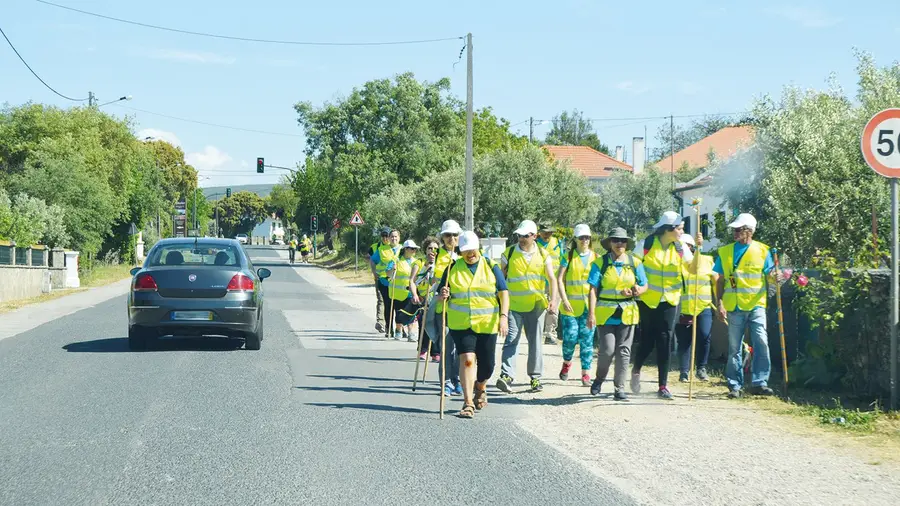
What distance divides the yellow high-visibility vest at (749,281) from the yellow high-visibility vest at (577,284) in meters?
2.01

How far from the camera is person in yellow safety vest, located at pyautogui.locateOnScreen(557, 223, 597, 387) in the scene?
1191 cm

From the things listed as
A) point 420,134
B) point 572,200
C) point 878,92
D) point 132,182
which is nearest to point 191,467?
point 878,92

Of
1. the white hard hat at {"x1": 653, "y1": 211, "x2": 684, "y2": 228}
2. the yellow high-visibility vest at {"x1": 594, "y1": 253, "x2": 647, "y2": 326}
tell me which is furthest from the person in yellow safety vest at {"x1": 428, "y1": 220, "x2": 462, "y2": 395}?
the white hard hat at {"x1": 653, "y1": 211, "x2": 684, "y2": 228}

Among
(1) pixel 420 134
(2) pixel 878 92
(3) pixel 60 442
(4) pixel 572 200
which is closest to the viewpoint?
(3) pixel 60 442

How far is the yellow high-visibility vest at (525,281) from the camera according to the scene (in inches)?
425

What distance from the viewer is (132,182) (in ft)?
178


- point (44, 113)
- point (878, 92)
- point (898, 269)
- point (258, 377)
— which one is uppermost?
point (44, 113)

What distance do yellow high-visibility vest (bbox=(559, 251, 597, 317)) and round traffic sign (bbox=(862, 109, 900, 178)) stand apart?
3.68 metres

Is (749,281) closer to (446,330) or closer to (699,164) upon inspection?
(446,330)

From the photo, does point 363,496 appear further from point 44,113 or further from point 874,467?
point 44,113

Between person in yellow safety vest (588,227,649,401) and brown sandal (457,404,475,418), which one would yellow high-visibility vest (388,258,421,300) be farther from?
brown sandal (457,404,475,418)

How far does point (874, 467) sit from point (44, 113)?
177 feet

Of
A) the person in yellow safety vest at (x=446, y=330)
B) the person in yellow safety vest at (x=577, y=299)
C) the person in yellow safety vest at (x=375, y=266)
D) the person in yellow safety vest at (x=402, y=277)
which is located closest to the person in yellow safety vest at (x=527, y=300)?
the person in yellow safety vest at (x=446, y=330)

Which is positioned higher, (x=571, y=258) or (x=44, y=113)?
(x=44, y=113)
